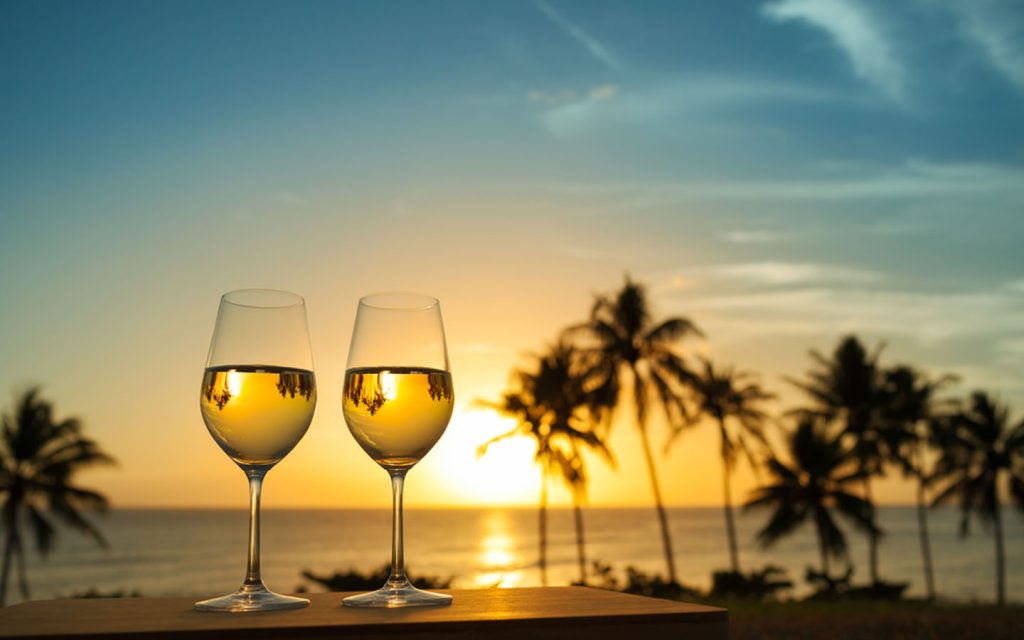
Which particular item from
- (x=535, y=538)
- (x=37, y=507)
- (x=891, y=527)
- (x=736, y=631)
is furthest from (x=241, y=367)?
(x=891, y=527)

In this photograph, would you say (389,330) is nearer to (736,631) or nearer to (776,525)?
(736,631)

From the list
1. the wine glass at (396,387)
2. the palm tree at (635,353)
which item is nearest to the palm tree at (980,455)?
the palm tree at (635,353)

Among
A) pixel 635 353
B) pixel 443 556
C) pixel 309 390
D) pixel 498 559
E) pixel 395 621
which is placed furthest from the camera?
pixel 443 556

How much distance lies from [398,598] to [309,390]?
402 millimetres

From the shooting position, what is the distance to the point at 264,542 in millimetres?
95250

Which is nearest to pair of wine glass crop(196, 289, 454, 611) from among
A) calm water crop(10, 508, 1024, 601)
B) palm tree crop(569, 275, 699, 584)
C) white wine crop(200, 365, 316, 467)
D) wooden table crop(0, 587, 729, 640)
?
white wine crop(200, 365, 316, 467)

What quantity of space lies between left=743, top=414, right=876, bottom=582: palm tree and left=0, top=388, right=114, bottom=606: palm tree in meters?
32.0

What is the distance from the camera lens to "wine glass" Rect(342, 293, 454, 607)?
180 centimetres

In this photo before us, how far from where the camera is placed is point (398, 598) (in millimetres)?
1722

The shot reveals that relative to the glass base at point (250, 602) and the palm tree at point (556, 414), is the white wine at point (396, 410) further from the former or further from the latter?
the palm tree at point (556, 414)

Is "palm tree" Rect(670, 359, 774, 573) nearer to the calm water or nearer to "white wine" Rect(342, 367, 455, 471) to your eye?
the calm water

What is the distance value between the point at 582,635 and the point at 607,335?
40.8 meters

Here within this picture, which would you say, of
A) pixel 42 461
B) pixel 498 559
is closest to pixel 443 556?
pixel 498 559

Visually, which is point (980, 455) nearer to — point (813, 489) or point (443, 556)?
point (813, 489)
